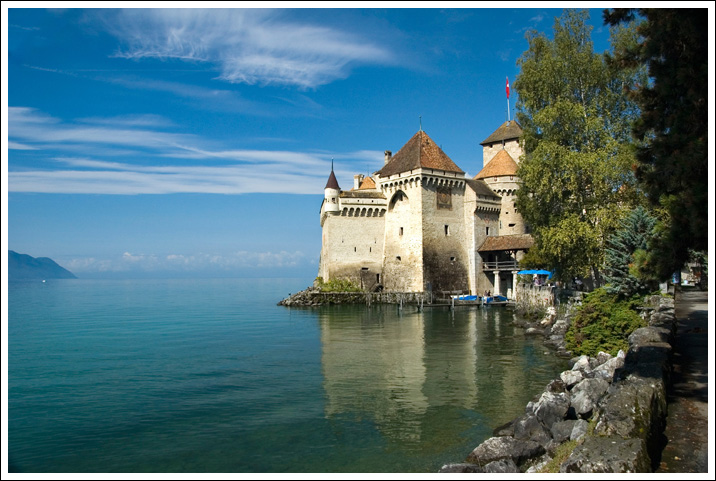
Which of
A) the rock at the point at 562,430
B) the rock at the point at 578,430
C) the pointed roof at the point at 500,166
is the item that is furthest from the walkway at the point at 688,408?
the pointed roof at the point at 500,166

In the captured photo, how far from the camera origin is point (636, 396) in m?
7.61

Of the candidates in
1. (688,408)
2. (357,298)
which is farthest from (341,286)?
(688,408)

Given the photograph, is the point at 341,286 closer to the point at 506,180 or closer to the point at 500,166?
the point at 506,180

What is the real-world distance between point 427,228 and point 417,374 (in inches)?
1037

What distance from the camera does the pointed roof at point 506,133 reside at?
164 feet

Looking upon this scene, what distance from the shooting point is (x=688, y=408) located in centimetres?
863

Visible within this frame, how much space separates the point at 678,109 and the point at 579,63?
2177cm

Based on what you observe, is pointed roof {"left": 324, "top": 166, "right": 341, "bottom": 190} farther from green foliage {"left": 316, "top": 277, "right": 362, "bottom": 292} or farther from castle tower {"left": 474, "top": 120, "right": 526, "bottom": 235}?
castle tower {"left": 474, "top": 120, "right": 526, "bottom": 235}

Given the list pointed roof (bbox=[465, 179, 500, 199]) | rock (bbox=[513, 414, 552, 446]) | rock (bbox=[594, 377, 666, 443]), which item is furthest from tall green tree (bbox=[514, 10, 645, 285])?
rock (bbox=[594, 377, 666, 443])

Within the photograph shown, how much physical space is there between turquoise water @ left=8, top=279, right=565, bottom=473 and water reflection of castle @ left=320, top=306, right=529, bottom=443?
5 cm

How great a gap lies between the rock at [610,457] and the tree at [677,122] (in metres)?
2.92

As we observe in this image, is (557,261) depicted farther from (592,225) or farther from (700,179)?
(700,179)

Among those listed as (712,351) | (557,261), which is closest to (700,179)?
(712,351)

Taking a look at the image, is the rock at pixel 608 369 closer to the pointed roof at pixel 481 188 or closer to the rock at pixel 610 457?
the rock at pixel 610 457
